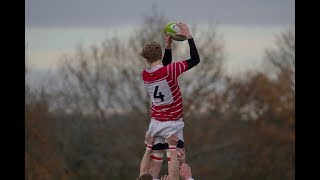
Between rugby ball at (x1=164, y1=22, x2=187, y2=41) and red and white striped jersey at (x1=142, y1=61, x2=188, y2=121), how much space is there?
306 millimetres

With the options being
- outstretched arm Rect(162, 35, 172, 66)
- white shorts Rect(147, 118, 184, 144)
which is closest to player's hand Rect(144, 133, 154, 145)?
white shorts Rect(147, 118, 184, 144)

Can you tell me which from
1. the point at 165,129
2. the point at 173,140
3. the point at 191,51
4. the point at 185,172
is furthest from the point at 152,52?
the point at 185,172

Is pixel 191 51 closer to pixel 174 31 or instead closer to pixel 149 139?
pixel 174 31

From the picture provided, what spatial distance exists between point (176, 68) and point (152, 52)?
31 centimetres

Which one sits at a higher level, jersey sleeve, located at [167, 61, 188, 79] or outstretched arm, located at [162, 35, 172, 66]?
outstretched arm, located at [162, 35, 172, 66]

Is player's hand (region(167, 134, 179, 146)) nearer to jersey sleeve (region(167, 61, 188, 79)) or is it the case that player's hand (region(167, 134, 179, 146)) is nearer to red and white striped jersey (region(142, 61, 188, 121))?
red and white striped jersey (region(142, 61, 188, 121))

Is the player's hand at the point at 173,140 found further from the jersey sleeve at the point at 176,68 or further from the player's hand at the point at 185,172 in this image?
the jersey sleeve at the point at 176,68

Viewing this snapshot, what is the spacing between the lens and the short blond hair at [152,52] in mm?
8055

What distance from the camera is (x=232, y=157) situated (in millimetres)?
22312

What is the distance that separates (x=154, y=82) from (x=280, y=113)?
15.4 m

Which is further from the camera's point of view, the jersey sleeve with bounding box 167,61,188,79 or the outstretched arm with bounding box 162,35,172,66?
the outstretched arm with bounding box 162,35,172,66

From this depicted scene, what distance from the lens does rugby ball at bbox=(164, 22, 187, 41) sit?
8125 mm

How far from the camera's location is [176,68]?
26.2ft
